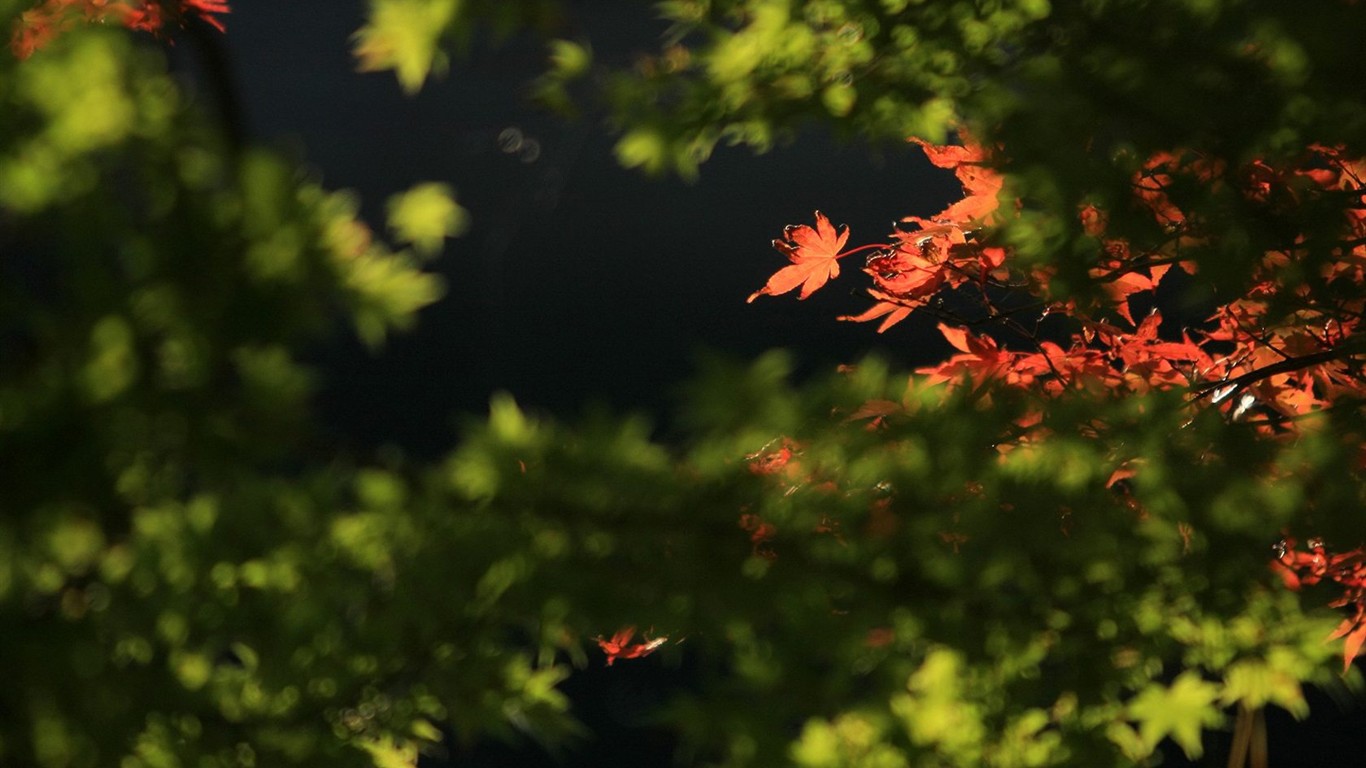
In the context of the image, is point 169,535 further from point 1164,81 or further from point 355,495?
point 1164,81

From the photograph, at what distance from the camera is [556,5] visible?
1.02 meters

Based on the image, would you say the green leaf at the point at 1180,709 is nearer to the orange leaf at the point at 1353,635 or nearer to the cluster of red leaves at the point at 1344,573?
the cluster of red leaves at the point at 1344,573

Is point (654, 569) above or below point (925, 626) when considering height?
above

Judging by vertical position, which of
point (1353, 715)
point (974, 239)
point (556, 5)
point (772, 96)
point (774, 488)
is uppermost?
point (556, 5)

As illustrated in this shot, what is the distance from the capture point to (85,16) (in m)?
1.45

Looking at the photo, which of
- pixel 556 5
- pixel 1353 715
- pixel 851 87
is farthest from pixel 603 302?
pixel 556 5

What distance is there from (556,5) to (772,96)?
18.0 inches

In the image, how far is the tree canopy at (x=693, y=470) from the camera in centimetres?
80

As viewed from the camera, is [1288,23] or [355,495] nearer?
[355,495]

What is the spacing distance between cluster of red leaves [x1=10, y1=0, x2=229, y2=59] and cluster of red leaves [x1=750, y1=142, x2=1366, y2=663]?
1.01 meters

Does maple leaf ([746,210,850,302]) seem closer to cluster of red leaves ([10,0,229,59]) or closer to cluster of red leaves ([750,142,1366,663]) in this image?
cluster of red leaves ([750,142,1366,663])

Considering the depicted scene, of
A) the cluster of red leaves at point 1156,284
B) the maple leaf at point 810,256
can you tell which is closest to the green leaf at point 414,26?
the cluster of red leaves at point 1156,284

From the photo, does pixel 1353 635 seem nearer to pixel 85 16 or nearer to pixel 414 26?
pixel 414 26

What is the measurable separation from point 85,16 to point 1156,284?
67.0 inches
